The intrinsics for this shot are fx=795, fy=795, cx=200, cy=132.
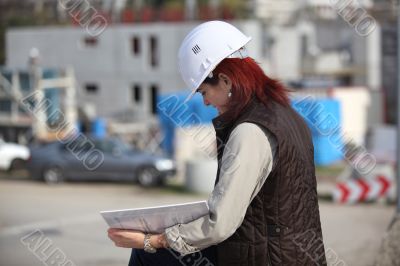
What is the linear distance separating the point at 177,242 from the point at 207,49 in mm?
741

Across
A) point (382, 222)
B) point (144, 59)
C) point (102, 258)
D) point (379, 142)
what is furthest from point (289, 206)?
point (144, 59)

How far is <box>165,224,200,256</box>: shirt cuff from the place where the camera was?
2.98 meters

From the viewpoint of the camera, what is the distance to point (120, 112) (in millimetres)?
39750

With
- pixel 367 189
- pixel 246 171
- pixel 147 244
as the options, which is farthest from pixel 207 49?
pixel 367 189

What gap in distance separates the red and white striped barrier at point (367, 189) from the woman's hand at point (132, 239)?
15590mm

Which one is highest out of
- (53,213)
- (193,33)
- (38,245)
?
(193,33)

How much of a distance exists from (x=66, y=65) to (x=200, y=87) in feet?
125

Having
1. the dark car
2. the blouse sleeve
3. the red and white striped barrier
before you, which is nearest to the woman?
the blouse sleeve

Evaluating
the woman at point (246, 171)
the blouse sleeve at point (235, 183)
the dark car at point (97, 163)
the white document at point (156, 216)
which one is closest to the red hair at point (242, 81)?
the woman at point (246, 171)

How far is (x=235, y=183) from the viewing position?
2.86 m

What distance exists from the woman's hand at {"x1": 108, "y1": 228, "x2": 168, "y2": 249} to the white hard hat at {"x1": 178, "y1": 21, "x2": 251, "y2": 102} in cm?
60

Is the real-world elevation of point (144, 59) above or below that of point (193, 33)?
below

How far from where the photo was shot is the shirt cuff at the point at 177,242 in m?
2.98

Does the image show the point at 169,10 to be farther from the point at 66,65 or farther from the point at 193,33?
the point at 193,33
